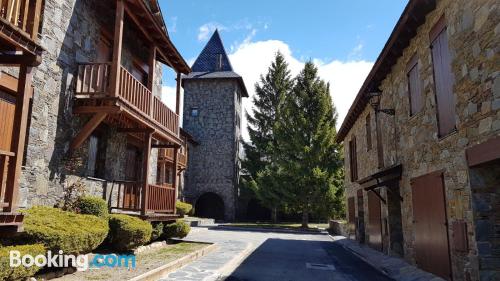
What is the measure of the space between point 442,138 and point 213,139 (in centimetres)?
2789

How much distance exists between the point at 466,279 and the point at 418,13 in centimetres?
572

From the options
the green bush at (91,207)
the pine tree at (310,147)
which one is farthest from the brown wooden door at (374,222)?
the pine tree at (310,147)

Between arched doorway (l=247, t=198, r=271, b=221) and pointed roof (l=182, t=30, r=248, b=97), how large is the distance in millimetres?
11414

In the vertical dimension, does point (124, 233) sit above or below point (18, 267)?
above

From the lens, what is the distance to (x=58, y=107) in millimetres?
8938

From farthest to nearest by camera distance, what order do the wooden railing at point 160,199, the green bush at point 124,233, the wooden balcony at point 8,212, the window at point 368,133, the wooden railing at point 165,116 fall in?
the window at point 368,133 < the wooden railing at point 165,116 < the wooden railing at point 160,199 < the green bush at point 124,233 < the wooden balcony at point 8,212

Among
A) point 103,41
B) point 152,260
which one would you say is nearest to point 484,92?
point 152,260

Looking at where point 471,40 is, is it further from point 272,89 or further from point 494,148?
point 272,89

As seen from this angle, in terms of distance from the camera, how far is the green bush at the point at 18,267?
5023mm

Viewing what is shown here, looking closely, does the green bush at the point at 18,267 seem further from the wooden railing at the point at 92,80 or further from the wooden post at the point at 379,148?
the wooden post at the point at 379,148

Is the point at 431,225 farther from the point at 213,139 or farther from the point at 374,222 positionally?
the point at 213,139

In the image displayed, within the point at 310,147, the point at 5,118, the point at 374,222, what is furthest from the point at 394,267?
the point at 310,147

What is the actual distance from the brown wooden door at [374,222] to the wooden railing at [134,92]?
824 cm

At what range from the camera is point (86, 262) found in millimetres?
7871
